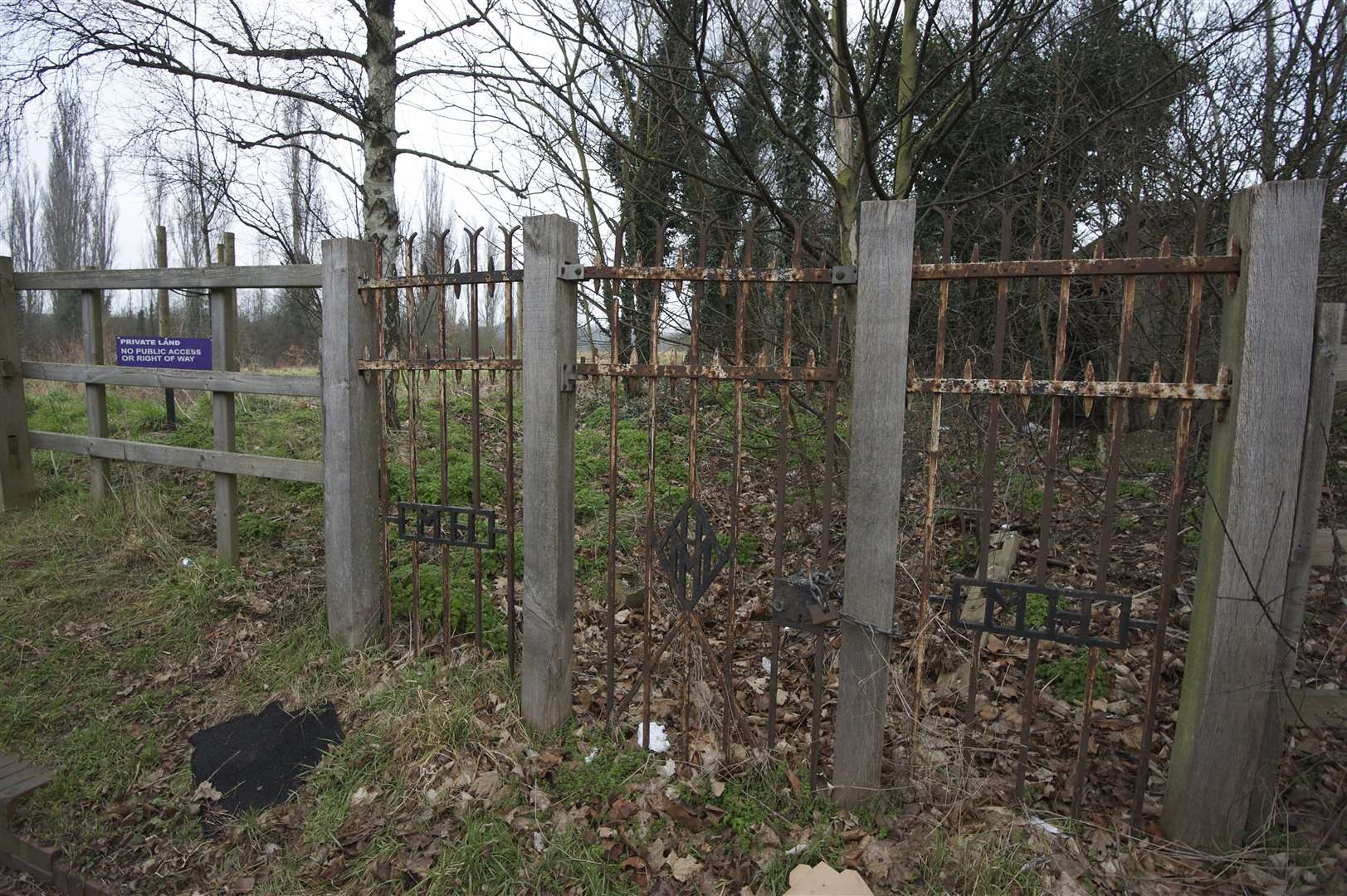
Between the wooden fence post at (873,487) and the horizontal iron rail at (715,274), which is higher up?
the horizontal iron rail at (715,274)

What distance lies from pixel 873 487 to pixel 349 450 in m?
2.79

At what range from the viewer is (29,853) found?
3191 mm

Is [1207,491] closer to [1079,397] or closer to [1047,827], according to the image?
[1079,397]

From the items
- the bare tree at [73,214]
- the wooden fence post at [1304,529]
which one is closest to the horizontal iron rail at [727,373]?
the wooden fence post at [1304,529]

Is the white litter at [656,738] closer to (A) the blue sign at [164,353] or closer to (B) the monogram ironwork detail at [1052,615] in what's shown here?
(B) the monogram ironwork detail at [1052,615]

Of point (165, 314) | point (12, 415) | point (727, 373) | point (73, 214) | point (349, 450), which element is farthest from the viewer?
point (73, 214)

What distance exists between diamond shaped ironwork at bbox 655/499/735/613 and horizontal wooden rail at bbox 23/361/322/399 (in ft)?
7.61

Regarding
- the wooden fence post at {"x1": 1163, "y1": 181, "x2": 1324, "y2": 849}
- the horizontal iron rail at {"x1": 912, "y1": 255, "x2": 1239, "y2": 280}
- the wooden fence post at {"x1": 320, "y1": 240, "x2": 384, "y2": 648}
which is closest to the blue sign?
the wooden fence post at {"x1": 320, "y1": 240, "x2": 384, "y2": 648}

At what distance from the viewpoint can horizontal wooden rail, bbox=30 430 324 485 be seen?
4.41 metres

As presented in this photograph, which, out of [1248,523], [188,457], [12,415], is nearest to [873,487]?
[1248,523]

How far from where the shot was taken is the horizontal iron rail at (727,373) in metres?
2.68

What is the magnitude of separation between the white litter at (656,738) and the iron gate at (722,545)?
0.11 ft

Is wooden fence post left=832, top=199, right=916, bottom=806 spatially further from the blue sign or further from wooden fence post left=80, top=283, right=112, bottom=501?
wooden fence post left=80, top=283, right=112, bottom=501

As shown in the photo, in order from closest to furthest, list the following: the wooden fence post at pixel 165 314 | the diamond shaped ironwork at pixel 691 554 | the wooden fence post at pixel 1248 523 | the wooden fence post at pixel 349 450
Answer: the wooden fence post at pixel 1248 523
the diamond shaped ironwork at pixel 691 554
the wooden fence post at pixel 349 450
the wooden fence post at pixel 165 314
